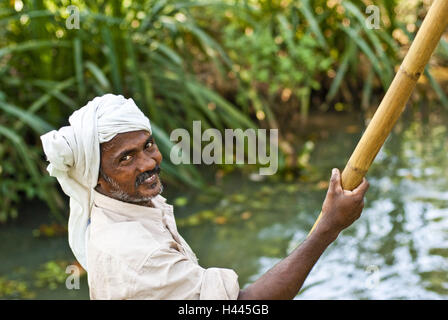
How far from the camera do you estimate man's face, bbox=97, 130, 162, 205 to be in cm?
150

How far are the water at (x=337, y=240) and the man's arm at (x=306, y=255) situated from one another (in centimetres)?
204

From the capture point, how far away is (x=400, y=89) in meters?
1.41

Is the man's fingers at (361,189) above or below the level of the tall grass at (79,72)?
below

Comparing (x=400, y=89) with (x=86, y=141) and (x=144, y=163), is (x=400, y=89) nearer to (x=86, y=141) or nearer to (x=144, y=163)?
(x=144, y=163)

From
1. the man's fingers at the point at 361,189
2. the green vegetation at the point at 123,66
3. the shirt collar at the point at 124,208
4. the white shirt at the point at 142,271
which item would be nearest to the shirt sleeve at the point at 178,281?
the white shirt at the point at 142,271

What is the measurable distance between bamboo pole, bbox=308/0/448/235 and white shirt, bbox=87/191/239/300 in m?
0.38

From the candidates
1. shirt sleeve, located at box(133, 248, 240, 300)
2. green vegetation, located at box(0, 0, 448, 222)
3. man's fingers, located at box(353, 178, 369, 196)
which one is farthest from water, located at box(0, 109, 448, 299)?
shirt sleeve, located at box(133, 248, 240, 300)

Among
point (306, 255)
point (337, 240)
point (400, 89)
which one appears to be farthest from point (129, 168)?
point (337, 240)

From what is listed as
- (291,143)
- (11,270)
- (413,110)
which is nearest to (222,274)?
(11,270)

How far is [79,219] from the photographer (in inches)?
62.2

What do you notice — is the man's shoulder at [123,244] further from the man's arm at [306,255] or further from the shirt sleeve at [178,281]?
the man's arm at [306,255]

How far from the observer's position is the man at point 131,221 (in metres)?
1.38

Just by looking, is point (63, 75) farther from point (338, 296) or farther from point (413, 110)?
point (413, 110)

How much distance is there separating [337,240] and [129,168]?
269 centimetres
